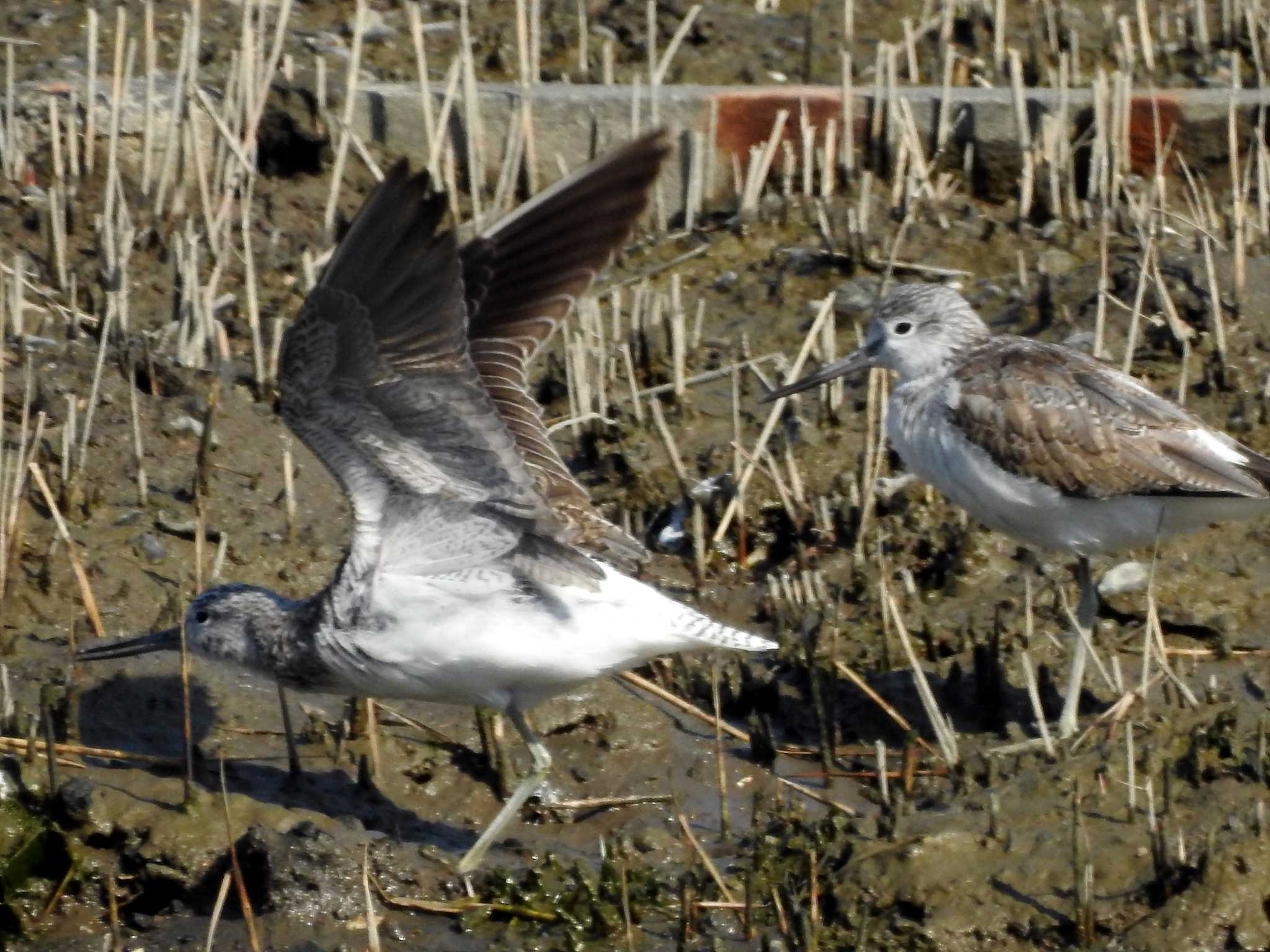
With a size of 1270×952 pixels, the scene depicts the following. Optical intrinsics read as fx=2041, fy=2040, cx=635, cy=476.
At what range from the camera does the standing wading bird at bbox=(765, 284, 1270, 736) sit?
6.51 m

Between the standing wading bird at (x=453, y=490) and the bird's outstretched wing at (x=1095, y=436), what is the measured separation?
119 cm

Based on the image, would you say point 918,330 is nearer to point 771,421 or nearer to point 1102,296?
point 771,421

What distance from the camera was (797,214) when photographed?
9.30 meters

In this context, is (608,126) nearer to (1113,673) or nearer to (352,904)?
(1113,673)

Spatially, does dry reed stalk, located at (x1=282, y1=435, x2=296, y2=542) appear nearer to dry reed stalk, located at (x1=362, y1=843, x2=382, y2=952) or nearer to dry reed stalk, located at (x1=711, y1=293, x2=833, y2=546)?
dry reed stalk, located at (x1=711, y1=293, x2=833, y2=546)

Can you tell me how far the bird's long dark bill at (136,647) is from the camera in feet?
21.0

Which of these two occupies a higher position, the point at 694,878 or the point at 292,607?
the point at 292,607

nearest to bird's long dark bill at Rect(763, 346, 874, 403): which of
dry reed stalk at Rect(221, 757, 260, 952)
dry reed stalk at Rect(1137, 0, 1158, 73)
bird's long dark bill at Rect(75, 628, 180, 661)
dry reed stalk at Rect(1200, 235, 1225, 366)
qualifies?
dry reed stalk at Rect(1200, 235, 1225, 366)

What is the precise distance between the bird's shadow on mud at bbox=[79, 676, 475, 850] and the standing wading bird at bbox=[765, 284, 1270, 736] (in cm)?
189

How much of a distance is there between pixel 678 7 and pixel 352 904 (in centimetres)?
610

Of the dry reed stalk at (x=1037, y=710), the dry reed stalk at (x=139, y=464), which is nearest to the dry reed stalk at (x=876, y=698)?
the dry reed stalk at (x=1037, y=710)

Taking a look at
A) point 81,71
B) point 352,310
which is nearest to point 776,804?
point 352,310

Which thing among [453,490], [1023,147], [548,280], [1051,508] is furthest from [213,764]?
[1023,147]

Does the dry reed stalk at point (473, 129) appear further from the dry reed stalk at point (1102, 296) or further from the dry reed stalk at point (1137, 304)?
the dry reed stalk at point (1137, 304)
